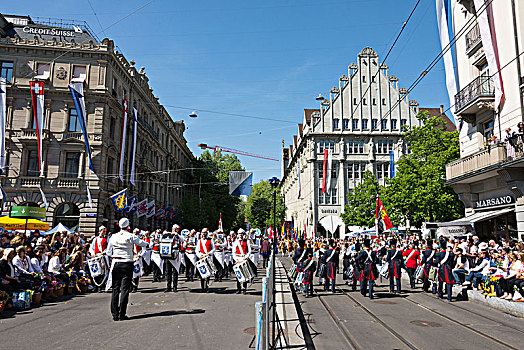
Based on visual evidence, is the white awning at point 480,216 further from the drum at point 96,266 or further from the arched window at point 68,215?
the arched window at point 68,215

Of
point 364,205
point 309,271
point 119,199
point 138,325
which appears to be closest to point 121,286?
point 138,325

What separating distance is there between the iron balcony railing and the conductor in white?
2062cm

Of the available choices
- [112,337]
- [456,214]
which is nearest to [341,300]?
[112,337]

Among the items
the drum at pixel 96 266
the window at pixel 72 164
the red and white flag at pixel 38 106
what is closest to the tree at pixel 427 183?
the drum at pixel 96 266

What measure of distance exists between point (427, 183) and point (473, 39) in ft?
30.7

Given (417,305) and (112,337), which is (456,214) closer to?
(417,305)

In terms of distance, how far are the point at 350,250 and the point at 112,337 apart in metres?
14.2

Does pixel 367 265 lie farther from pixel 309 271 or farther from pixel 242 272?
pixel 242 272

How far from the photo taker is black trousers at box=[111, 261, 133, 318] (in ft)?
26.5

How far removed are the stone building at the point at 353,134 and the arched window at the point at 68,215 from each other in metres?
30.5

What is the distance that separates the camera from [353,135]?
183ft

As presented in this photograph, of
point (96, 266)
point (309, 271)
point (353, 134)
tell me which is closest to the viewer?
point (96, 266)

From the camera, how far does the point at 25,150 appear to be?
1250 inches

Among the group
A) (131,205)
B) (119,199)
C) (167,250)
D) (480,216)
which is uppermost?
(119,199)
